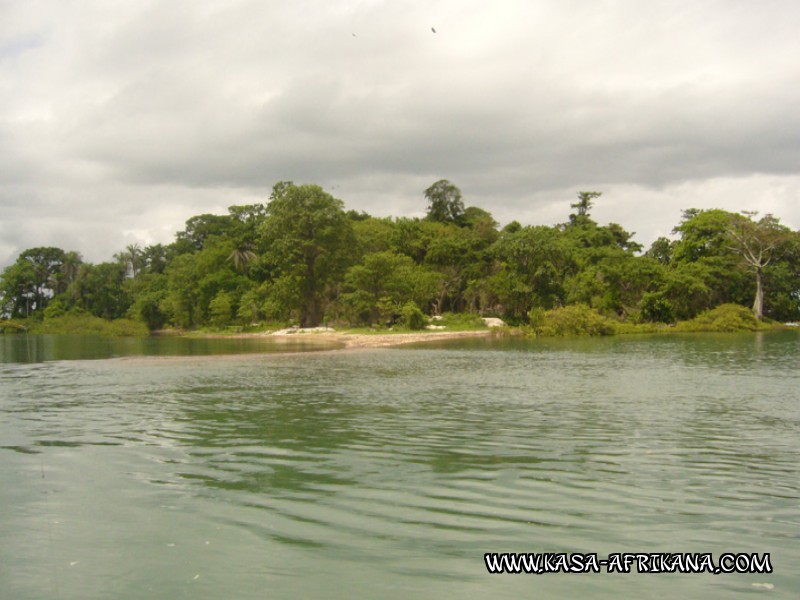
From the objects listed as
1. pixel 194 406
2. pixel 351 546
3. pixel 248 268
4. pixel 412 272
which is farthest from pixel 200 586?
pixel 248 268

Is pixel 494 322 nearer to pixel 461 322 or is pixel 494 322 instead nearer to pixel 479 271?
pixel 461 322

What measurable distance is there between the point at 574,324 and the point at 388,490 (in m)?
54.8

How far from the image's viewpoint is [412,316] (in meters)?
66.8

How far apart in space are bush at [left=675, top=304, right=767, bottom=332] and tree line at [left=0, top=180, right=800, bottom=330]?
12.7 ft

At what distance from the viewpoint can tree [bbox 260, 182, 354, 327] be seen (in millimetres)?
72312

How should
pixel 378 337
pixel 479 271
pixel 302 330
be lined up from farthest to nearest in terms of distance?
pixel 479 271 → pixel 302 330 → pixel 378 337

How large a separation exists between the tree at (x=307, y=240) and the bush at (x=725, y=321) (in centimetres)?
3885

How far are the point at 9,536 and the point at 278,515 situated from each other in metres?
3.25

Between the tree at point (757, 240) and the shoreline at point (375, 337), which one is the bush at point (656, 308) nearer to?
the tree at point (757, 240)

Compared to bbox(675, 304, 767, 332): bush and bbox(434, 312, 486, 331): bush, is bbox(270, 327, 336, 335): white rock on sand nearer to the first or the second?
bbox(434, 312, 486, 331): bush

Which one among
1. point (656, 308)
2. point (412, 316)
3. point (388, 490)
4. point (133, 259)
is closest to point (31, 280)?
point (133, 259)

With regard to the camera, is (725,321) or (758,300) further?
→ (758,300)

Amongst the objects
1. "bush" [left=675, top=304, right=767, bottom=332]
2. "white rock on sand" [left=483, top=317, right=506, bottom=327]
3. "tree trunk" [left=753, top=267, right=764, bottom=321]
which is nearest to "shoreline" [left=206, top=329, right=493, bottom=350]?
"white rock on sand" [left=483, top=317, right=506, bottom=327]

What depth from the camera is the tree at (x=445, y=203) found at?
9812 cm
